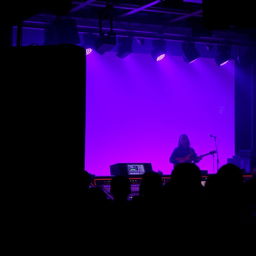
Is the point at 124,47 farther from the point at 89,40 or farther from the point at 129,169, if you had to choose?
the point at 129,169

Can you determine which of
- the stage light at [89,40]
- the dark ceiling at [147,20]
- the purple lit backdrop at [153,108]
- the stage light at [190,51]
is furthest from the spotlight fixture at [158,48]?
the stage light at [89,40]

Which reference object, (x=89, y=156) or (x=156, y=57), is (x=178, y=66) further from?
(x=89, y=156)

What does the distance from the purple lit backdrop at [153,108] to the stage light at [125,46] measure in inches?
30.8

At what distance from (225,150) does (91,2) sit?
5223 millimetres

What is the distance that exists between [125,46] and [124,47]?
0.03 meters

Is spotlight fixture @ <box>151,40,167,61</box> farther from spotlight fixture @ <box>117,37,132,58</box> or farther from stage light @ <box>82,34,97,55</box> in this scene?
stage light @ <box>82,34,97,55</box>

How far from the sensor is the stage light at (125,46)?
346 inches

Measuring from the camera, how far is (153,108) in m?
9.91

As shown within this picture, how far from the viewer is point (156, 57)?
9.41m

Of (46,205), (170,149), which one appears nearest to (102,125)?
(170,149)

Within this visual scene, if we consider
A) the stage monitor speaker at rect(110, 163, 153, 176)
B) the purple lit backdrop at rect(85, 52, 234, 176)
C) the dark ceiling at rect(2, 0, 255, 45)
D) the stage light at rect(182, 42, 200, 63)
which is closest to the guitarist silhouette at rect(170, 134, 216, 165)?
the purple lit backdrop at rect(85, 52, 234, 176)

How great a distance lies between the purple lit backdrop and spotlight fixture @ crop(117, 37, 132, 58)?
77cm

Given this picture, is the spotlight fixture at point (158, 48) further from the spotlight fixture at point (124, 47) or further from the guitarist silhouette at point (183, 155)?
the guitarist silhouette at point (183, 155)

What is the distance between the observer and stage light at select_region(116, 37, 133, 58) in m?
8.80
